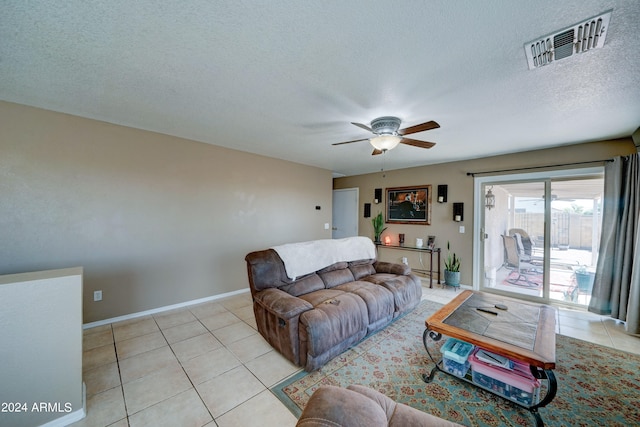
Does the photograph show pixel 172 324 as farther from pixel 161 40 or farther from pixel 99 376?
pixel 161 40

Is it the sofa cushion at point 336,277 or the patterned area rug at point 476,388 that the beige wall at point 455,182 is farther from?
the sofa cushion at point 336,277

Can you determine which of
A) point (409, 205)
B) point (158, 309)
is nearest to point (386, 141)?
point (409, 205)

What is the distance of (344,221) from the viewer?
21.9ft

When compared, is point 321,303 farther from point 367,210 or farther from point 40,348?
point 367,210

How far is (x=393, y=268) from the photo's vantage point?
354 centimetres

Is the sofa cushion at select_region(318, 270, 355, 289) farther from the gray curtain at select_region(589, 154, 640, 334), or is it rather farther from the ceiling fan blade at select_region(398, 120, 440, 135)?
the gray curtain at select_region(589, 154, 640, 334)

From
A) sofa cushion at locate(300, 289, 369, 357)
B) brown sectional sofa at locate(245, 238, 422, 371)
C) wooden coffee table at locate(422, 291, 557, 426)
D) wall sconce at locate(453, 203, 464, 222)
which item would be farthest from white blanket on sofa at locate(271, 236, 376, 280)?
wall sconce at locate(453, 203, 464, 222)

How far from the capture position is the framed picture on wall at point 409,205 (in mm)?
5000

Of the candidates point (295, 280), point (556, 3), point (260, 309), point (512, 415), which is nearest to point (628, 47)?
point (556, 3)

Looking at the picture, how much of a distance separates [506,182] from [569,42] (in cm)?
323

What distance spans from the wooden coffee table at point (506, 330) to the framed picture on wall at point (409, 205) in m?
2.69

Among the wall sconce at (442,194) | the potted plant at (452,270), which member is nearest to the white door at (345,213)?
the wall sconce at (442,194)

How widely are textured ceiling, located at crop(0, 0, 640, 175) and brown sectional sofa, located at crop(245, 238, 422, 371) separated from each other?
1.77 m

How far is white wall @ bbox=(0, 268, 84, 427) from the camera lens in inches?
→ 55.4
